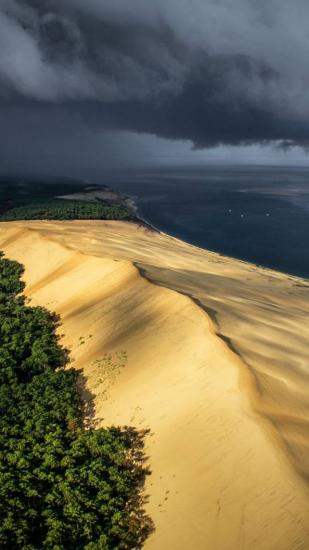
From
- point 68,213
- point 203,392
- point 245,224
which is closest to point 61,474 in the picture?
point 203,392

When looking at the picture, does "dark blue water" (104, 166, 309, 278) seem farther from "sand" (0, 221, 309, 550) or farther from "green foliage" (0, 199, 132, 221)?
"sand" (0, 221, 309, 550)

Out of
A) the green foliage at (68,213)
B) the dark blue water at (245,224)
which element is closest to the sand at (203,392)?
the dark blue water at (245,224)

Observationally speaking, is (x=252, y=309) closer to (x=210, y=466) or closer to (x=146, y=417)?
(x=146, y=417)

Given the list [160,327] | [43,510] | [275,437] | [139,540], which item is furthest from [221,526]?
[160,327]

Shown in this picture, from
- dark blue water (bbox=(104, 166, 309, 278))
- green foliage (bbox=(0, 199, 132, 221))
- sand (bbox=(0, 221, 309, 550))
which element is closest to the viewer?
sand (bbox=(0, 221, 309, 550))

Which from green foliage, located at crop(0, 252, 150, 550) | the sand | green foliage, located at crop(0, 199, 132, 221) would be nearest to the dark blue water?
green foliage, located at crop(0, 199, 132, 221)

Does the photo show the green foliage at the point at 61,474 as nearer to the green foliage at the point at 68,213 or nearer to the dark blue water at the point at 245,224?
the dark blue water at the point at 245,224
